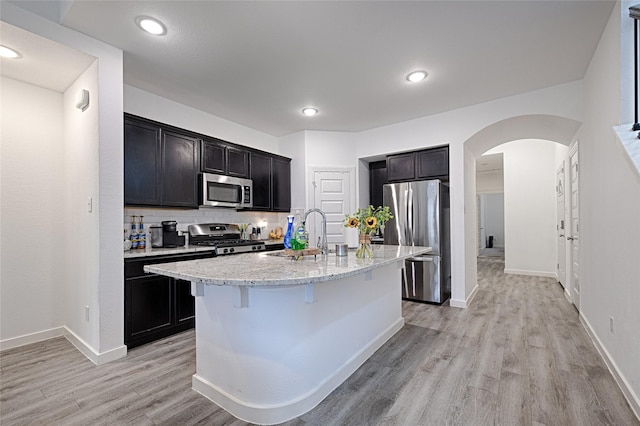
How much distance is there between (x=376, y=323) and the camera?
8.89 ft

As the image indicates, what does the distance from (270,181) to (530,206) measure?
5.66 metres

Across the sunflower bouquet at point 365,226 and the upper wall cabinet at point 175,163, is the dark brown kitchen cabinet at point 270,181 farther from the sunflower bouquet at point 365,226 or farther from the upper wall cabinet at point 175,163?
the sunflower bouquet at point 365,226

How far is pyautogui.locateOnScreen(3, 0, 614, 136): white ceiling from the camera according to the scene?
83.0 inches

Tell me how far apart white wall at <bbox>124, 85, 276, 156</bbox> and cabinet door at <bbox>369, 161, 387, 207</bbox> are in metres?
1.81

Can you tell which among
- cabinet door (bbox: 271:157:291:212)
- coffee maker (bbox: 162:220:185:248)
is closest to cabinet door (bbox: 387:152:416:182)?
cabinet door (bbox: 271:157:291:212)

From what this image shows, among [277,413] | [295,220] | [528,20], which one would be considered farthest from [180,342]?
[528,20]

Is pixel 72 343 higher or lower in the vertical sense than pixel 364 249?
lower

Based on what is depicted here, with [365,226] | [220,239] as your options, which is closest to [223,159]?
[220,239]

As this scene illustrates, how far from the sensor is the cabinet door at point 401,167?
4.49m

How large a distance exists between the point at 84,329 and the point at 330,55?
329cm

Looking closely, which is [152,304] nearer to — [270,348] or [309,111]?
[270,348]

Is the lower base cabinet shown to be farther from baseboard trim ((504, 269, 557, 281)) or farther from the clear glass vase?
baseboard trim ((504, 269, 557, 281))

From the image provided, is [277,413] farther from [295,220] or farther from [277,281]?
[295,220]

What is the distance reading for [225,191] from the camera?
3891 millimetres
